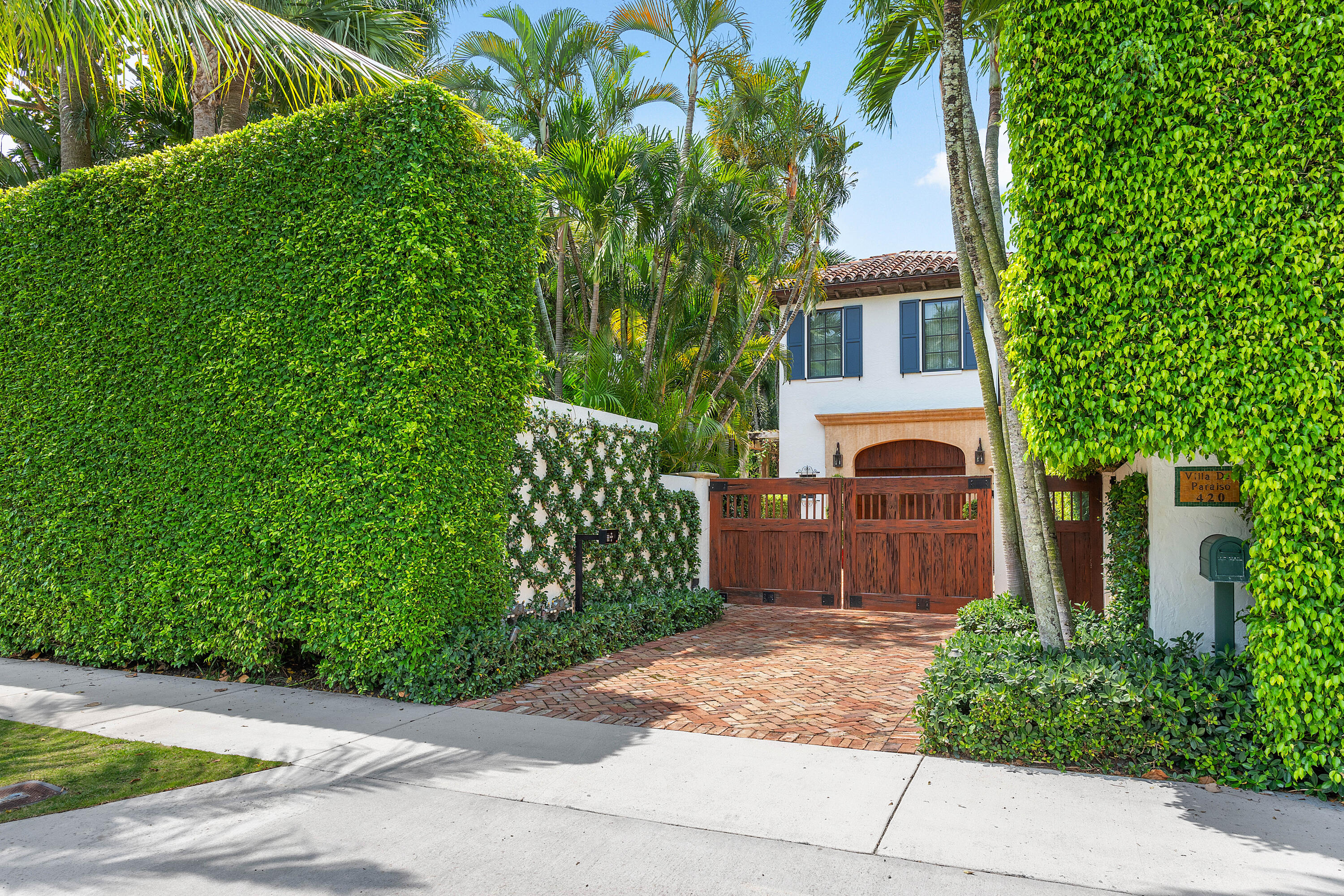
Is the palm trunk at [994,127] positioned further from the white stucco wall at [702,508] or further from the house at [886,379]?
the house at [886,379]

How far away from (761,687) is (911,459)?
1270 centimetres

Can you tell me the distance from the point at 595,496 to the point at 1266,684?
6.76 meters

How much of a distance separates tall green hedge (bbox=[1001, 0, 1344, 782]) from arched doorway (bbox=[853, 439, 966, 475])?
13790 millimetres

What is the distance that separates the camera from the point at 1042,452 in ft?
15.8

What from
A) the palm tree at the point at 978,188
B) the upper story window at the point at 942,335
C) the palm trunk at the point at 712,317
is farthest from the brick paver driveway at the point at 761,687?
the upper story window at the point at 942,335

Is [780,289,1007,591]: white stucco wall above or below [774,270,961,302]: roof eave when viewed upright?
below

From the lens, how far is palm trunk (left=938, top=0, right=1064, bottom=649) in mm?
6039

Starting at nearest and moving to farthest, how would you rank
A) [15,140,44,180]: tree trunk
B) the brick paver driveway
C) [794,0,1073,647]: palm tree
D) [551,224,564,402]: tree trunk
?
the brick paver driveway < [794,0,1073,647]: palm tree < [15,140,44,180]: tree trunk < [551,224,564,402]: tree trunk

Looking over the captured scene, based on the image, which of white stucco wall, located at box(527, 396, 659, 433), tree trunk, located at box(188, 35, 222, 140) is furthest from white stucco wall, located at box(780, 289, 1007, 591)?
tree trunk, located at box(188, 35, 222, 140)

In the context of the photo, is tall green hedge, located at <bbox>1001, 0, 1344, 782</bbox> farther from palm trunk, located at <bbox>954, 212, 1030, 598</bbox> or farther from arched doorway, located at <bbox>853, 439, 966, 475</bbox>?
arched doorway, located at <bbox>853, 439, 966, 475</bbox>

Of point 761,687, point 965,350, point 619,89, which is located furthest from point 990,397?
point 965,350

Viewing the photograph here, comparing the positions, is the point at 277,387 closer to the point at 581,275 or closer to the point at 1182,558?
the point at 1182,558

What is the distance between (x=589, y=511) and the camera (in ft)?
30.9

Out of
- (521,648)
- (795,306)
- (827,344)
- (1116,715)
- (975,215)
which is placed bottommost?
(521,648)
